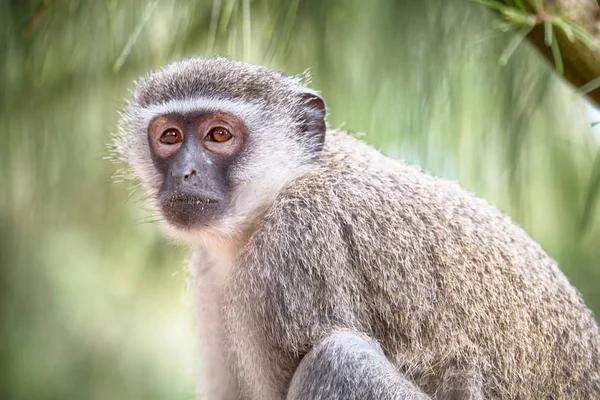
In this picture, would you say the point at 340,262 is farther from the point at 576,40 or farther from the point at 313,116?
the point at 576,40

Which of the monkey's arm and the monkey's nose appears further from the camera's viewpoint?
the monkey's nose

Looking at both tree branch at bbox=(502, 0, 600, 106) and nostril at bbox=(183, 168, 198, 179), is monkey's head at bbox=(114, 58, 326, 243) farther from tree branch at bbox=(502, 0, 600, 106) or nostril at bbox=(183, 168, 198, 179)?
tree branch at bbox=(502, 0, 600, 106)

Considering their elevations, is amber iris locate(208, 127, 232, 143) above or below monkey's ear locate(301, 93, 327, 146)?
below

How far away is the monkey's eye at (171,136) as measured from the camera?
338 cm

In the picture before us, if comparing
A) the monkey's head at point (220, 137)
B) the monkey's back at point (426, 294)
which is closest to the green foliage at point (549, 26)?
the monkey's back at point (426, 294)

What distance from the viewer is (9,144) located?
13.0 ft

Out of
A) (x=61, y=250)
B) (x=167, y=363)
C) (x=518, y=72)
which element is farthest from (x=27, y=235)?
(x=518, y=72)

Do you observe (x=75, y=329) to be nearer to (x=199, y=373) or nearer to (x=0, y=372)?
(x=0, y=372)

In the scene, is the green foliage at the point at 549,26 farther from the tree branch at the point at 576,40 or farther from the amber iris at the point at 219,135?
the amber iris at the point at 219,135

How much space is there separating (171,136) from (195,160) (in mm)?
233

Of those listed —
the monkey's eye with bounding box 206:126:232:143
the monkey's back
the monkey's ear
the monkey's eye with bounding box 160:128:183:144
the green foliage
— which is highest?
the green foliage

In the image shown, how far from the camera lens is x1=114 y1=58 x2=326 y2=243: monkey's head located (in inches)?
128

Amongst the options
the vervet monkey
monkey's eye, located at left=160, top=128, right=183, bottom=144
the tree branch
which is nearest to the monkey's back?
the vervet monkey

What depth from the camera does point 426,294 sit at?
10.4ft
